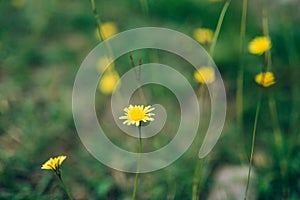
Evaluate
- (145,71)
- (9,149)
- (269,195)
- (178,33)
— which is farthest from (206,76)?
(9,149)

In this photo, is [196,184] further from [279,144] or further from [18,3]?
[18,3]

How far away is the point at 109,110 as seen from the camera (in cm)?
205

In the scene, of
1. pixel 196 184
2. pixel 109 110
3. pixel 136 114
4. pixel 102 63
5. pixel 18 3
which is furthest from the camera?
pixel 18 3

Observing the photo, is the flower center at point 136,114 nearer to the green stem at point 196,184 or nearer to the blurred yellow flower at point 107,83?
the green stem at point 196,184

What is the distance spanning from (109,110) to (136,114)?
2.54 ft

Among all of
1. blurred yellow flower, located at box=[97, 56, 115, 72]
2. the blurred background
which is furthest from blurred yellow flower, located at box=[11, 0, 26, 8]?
blurred yellow flower, located at box=[97, 56, 115, 72]

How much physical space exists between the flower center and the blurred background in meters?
0.36

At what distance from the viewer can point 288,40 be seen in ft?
7.41

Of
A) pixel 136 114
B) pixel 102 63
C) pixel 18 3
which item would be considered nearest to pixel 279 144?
pixel 136 114

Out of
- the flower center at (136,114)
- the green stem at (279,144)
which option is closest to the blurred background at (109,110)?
the green stem at (279,144)

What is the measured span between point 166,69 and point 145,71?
188mm

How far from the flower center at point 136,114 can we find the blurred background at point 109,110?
1.17 feet

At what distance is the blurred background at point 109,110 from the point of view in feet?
5.29

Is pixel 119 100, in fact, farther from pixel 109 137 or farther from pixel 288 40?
pixel 288 40
